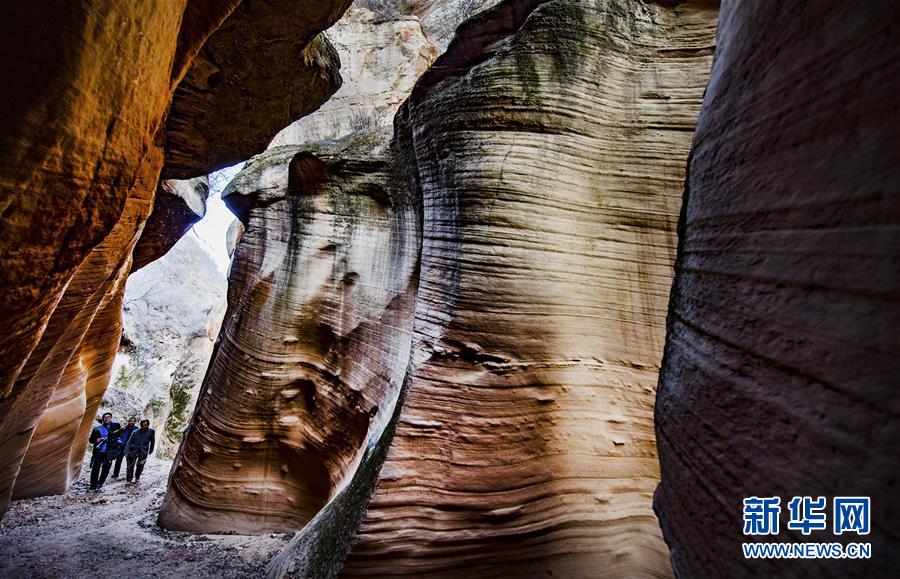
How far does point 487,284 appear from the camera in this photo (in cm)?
327

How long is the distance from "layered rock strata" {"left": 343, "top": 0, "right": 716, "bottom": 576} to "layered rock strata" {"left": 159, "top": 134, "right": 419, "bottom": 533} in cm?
227

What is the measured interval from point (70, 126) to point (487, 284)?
92.1 inches

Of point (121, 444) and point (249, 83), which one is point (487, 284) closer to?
point (249, 83)

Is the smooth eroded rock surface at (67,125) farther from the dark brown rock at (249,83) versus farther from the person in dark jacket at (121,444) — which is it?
the person in dark jacket at (121,444)

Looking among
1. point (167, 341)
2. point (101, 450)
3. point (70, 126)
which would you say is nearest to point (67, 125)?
point (70, 126)

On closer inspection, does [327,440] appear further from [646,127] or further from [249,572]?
[646,127]

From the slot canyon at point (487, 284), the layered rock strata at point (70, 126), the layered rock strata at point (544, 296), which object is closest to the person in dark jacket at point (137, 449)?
the slot canyon at point (487, 284)

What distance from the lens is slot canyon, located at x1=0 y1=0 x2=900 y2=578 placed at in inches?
38.8

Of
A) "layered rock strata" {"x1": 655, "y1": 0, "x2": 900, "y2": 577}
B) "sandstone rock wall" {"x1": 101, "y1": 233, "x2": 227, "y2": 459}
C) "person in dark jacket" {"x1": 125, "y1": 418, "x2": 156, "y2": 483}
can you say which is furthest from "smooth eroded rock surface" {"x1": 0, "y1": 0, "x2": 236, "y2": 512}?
"sandstone rock wall" {"x1": 101, "y1": 233, "x2": 227, "y2": 459}

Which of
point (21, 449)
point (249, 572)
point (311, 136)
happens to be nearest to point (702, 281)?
point (249, 572)

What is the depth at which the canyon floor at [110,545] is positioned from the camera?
468 cm

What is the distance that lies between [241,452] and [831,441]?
6618 millimetres

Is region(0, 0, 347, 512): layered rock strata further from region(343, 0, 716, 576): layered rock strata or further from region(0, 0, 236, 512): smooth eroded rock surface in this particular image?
region(343, 0, 716, 576): layered rock strata

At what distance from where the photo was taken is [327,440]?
231 inches
